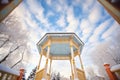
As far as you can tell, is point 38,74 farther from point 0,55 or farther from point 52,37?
point 0,55

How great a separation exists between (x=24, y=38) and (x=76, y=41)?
15.5 meters

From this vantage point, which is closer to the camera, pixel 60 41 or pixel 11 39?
pixel 60 41

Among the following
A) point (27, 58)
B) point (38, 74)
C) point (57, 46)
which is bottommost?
point (38, 74)

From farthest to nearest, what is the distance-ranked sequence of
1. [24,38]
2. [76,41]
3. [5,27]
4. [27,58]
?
[27,58]
[24,38]
[5,27]
[76,41]

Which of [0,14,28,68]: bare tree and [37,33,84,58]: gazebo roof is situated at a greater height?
[0,14,28,68]: bare tree

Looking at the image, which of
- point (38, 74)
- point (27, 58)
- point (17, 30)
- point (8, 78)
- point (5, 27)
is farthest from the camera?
point (27, 58)

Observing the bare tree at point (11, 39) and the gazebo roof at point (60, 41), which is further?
the bare tree at point (11, 39)

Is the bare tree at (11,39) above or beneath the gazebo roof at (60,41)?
above

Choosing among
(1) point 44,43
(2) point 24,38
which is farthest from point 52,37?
(2) point 24,38

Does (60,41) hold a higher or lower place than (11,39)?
lower

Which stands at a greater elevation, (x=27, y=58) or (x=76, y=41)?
(x=27, y=58)

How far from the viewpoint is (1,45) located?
53.5 ft

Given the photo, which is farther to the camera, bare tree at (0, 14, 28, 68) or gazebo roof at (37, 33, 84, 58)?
bare tree at (0, 14, 28, 68)

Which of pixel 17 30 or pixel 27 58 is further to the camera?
pixel 27 58
